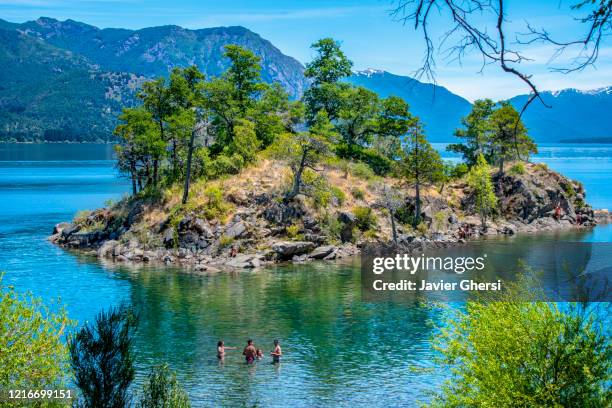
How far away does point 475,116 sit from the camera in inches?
4092

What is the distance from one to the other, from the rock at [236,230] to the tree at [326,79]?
2734 centimetres

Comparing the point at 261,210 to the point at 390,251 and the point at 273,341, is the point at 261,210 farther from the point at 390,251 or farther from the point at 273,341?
the point at 273,341

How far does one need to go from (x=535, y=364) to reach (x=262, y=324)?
27.1 m

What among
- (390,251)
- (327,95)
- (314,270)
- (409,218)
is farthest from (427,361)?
(327,95)

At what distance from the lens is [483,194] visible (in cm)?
9256

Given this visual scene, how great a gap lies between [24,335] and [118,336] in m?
6.11

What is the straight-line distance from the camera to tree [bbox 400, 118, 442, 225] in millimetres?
87875

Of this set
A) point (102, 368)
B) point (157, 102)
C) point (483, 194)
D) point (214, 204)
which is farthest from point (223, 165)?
point (102, 368)

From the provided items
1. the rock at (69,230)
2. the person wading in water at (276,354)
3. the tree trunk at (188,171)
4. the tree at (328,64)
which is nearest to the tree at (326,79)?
the tree at (328,64)

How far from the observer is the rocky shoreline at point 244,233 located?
235 feet

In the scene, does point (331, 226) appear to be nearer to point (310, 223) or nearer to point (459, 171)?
point (310, 223)

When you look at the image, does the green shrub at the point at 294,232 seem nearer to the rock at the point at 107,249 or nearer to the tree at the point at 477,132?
the rock at the point at 107,249

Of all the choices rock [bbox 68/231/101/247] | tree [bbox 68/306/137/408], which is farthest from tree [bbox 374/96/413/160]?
tree [bbox 68/306/137/408]

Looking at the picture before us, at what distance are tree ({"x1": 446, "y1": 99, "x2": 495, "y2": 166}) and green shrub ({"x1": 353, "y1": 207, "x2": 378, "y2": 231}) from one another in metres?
30.2
